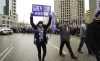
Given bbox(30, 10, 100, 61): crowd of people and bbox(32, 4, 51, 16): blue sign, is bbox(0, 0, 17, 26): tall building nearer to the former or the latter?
bbox(32, 4, 51, 16): blue sign

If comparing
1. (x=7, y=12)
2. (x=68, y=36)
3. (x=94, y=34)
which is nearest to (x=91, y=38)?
(x=94, y=34)

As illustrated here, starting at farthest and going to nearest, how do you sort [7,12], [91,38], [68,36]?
[7,12] < [68,36] < [91,38]

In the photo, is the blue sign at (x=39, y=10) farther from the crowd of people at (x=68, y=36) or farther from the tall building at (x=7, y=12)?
the tall building at (x=7, y=12)

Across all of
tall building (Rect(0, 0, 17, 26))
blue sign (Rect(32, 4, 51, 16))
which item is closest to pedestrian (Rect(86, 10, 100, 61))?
blue sign (Rect(32, 4, 51, 16))

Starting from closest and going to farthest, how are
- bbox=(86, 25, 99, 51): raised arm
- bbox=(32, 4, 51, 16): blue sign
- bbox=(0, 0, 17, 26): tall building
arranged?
bbox=(86, 25, 99, 51): raised arm < bbox=(32, 4, 51, 16): blue sign < bbox=(0, 0, 17, 26): tall building

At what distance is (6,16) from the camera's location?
526ft

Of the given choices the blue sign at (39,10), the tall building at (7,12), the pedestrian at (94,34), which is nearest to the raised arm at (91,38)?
the pedestrian at (94,34)

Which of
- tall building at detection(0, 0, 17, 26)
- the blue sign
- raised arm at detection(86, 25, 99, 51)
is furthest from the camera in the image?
tall building at detection(0, 0, 17, 26)

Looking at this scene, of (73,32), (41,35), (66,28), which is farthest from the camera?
(73,32)

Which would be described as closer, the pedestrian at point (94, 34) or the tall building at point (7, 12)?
the pedestrian at point (94, 34)

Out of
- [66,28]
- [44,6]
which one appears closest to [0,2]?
[44,6]

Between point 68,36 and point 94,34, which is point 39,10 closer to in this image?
point 68,36

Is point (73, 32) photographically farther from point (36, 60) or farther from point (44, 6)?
point (36, 60)

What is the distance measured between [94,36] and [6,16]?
156980 millimetres
